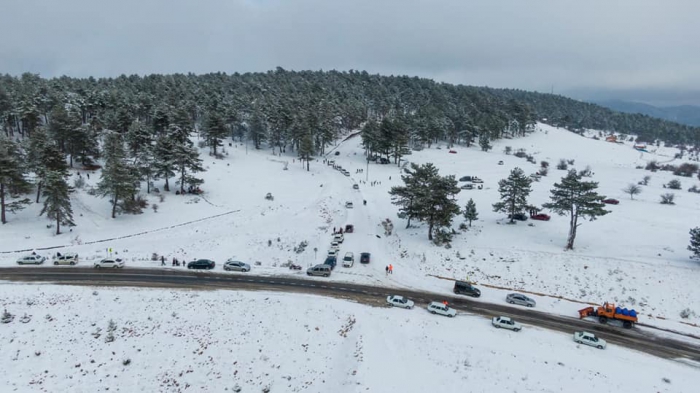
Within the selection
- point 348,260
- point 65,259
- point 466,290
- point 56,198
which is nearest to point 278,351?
point 348,260

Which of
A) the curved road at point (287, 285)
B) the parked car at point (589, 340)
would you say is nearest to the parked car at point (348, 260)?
the curved road at point (287, 285)

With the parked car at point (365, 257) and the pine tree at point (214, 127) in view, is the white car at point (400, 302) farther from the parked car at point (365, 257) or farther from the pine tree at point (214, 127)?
the pine tree at point (214, 127)

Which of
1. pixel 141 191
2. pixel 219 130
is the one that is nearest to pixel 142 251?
pixel 141 191

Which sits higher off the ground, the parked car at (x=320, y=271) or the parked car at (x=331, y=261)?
the parked car at (x=331, y=261)

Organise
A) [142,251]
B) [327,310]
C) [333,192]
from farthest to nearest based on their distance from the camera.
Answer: [333,192], [142,251], [327,310]

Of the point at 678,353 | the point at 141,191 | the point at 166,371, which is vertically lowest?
the point at 166,371

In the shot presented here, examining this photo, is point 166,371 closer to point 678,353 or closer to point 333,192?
point 678,353
